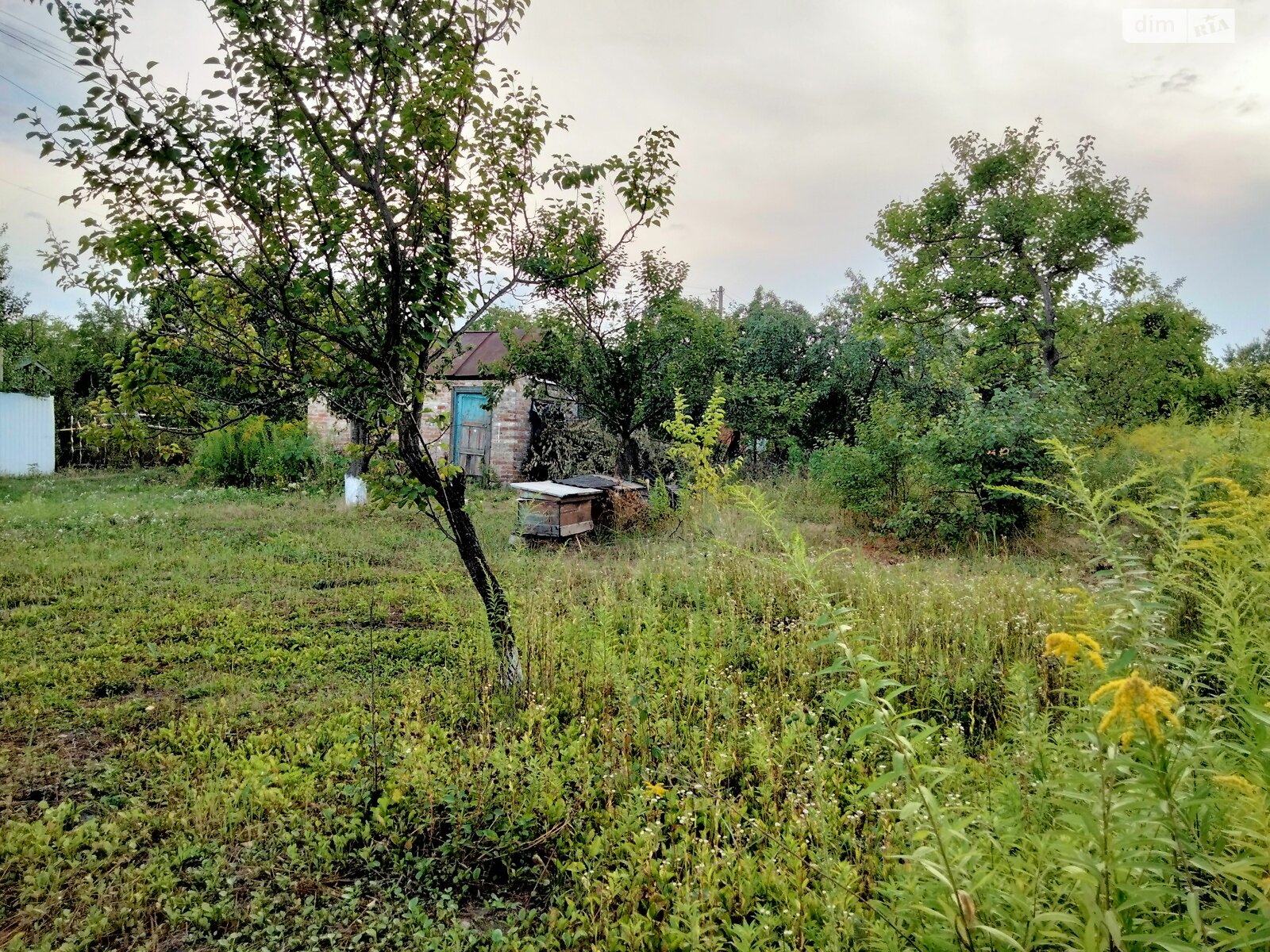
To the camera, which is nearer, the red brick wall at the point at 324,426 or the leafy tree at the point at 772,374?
the leafy tree at the point at 772,374

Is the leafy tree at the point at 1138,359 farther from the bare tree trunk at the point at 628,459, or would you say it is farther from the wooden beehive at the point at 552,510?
the wooden beehive at the point at 552,510

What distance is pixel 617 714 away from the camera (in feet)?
11.4

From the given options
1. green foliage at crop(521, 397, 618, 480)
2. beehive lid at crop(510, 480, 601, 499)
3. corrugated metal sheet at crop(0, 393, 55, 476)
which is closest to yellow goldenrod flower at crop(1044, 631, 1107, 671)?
beehive lid at crop(510, 480, 601, 499)

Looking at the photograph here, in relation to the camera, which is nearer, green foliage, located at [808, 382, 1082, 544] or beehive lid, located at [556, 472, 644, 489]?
green foliage, located at [808, 382, 1082, 544]

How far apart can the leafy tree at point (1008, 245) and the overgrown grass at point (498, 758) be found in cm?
761

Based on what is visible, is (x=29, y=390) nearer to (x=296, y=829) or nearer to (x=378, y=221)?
(x=378, y=221)

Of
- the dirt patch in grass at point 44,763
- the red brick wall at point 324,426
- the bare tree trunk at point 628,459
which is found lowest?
the dirt patch in grass at point 44,763

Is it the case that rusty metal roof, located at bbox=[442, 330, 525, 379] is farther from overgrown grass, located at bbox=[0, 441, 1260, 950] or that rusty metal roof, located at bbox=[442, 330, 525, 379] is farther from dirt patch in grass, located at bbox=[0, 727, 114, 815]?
dirt patch in grass, located at bbox=[0, 727, 114, 815]

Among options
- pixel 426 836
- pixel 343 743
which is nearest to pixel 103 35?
pixel 343 743

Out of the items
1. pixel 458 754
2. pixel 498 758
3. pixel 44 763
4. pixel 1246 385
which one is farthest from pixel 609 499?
pixel 1246 385

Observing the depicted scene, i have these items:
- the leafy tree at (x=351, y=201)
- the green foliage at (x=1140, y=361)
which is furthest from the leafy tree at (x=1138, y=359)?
the leafy tree at (x=351, y=201)

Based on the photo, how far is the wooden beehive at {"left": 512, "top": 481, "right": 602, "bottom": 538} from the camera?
25.6 ft

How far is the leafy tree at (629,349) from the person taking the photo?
9.49m

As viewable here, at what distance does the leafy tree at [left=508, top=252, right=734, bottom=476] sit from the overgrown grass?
444cm
